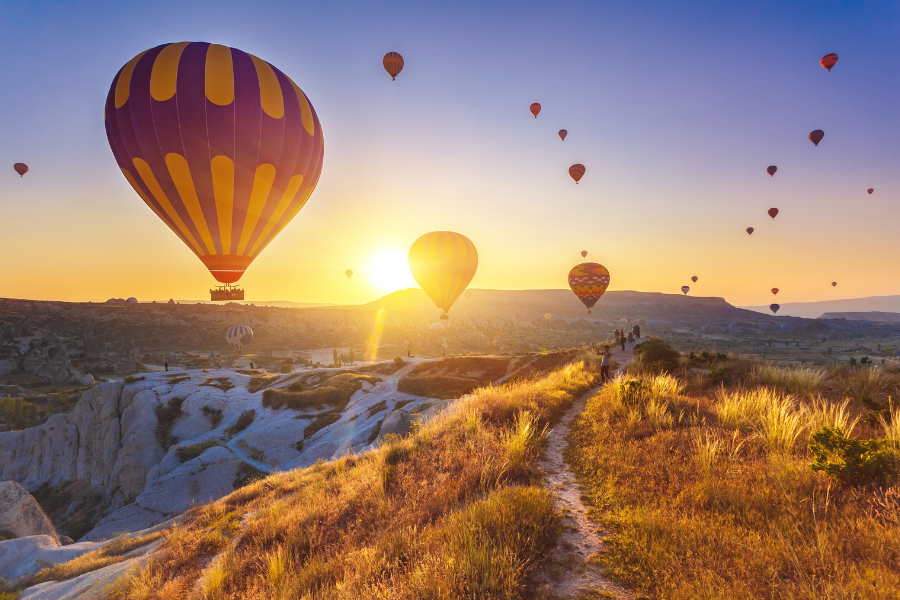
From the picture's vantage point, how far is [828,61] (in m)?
29.5

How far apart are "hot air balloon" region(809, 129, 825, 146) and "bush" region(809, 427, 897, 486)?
43769mm

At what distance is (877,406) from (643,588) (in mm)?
7379

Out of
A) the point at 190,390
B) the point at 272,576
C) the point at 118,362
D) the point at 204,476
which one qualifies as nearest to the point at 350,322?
the point at 118,362

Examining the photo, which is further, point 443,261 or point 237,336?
point 237,336

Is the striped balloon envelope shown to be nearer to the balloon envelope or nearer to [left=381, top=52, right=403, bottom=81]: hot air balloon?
[left=381, top=52, right=403, bottom=81]: hot air balloon

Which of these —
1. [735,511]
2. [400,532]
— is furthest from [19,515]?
[735,511]

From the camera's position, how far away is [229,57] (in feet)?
56.5

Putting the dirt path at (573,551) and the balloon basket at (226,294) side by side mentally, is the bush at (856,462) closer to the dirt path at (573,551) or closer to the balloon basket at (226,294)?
the dirt path at (573,551)

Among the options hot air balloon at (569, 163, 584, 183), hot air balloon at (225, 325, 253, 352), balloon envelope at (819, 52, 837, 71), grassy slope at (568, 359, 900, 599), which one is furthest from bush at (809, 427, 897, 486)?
hot air balloon at (225, 325, 253, 352)

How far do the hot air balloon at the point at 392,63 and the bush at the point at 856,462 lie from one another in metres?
33.6

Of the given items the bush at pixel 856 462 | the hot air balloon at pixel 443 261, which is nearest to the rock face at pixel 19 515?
the hot air balloon at pixel 443 261

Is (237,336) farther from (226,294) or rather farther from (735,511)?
(735,511)

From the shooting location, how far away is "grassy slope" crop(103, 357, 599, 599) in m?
3.98

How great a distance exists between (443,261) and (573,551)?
32669 millimetres
